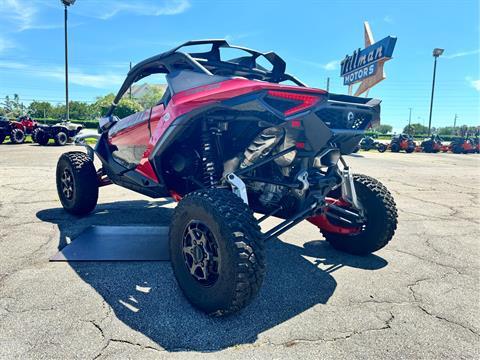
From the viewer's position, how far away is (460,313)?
2.59 metres

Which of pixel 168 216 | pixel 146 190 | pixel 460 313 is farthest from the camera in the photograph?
pixel 168 216

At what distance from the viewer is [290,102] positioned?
244cm

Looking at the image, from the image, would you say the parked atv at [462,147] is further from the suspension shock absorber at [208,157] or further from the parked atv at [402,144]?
the suspension shock absorber at [208,157]

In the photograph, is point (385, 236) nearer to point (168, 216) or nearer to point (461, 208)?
point (168, 216)

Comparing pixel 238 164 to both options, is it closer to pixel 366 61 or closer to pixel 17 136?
pixel 17 136

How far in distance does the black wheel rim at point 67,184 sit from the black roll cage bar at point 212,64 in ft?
5.15

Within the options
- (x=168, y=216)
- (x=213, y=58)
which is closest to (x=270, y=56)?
(x=213, y=58)

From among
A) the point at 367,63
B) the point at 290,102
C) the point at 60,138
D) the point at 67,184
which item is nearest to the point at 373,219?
the point at 290,102

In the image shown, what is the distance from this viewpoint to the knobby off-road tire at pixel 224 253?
218 centimetres

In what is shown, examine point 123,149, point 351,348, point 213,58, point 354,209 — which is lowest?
point 351,348

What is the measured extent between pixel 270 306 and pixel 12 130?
69.1ft

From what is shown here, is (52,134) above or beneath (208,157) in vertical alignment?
above

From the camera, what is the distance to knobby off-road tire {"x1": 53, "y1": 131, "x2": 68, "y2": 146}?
61.6ft

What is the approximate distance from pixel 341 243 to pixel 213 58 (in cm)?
239
